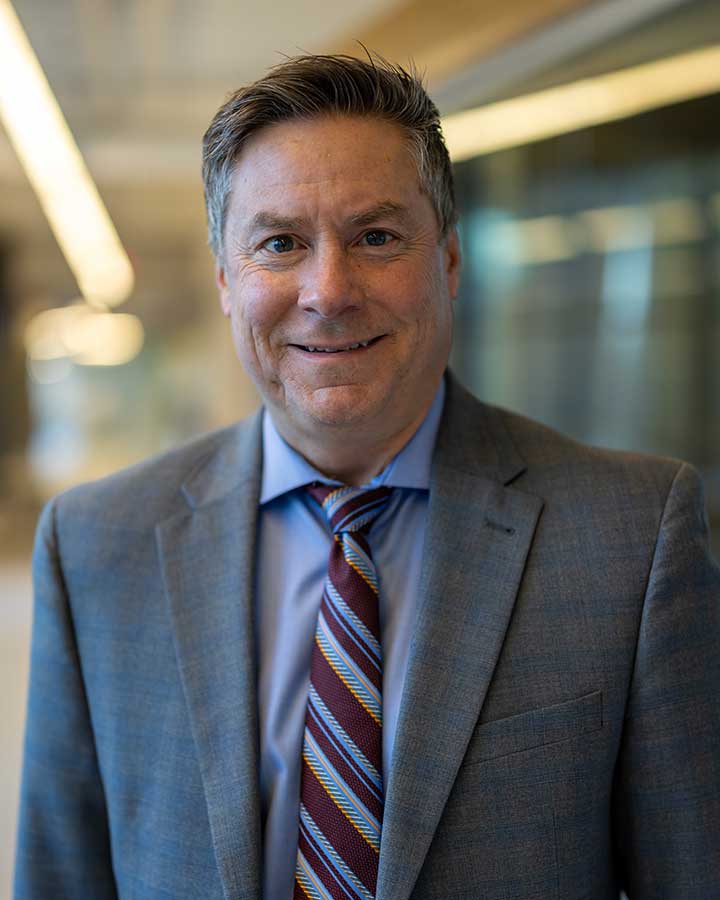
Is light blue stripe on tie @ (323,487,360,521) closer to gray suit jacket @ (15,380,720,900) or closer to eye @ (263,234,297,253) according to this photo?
gray suit jacket @ (15,380,720,900)

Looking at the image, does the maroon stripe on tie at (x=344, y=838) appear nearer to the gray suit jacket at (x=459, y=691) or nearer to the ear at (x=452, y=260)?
the gray suit jacket at (x=459, y=691)

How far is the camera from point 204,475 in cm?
144

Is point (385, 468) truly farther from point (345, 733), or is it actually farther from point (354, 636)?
point (345, 733)

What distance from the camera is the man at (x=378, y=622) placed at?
1.14 meters

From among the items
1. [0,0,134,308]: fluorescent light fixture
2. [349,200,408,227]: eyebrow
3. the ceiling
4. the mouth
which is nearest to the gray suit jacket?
the mouth

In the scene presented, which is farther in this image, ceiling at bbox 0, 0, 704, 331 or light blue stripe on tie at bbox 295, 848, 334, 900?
ceiling at bbox 0, 0, 704, 331

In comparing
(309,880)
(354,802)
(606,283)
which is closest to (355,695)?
(354,802)

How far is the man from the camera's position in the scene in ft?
3.74

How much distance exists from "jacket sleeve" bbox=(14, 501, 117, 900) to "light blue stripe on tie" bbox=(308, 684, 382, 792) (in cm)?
40

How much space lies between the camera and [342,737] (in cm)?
117

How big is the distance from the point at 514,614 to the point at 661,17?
81.6 inches

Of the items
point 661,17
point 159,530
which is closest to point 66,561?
point 159,530

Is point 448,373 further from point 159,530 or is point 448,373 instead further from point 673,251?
point 673,251

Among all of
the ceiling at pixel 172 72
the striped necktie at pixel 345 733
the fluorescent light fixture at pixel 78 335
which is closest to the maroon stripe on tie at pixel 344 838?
the striped necktie at pixel 345 733
